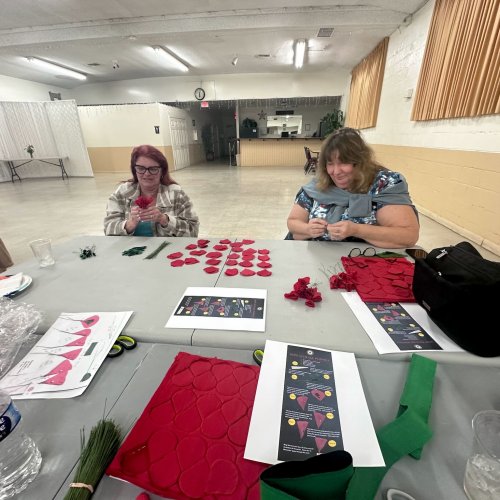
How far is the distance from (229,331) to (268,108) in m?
12.0

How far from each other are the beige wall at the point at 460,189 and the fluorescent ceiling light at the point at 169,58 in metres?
6.21

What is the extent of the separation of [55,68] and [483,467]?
445 inches

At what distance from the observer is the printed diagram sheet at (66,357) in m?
0.63

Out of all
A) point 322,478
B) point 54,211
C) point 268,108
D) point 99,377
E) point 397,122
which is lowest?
point 54,211

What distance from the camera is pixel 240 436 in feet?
1.70

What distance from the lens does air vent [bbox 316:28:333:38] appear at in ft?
18.1

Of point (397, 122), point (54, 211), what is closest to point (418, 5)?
point (397, 122)

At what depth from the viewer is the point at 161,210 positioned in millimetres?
1784

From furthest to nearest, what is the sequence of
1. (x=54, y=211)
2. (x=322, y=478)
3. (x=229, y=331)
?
(x=54, y=211) < (x=229, y=331) < (x=322, y=478)

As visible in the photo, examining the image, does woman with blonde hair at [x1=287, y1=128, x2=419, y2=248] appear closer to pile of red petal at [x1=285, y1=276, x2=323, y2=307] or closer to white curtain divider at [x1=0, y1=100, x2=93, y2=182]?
pile of red petal at [x1=285, y1=276, x2=323, y2=307]

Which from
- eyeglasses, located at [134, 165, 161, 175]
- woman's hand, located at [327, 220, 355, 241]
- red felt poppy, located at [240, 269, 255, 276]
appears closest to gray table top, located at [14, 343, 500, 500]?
red felt poppy, located at [240, 269, 255, 276]

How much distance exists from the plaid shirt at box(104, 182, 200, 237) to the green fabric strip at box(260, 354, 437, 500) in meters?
1.54

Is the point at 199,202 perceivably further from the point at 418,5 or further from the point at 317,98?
the point at 317,98

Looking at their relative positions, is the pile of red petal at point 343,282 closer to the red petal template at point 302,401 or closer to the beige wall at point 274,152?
the red petal template at point 302,401
